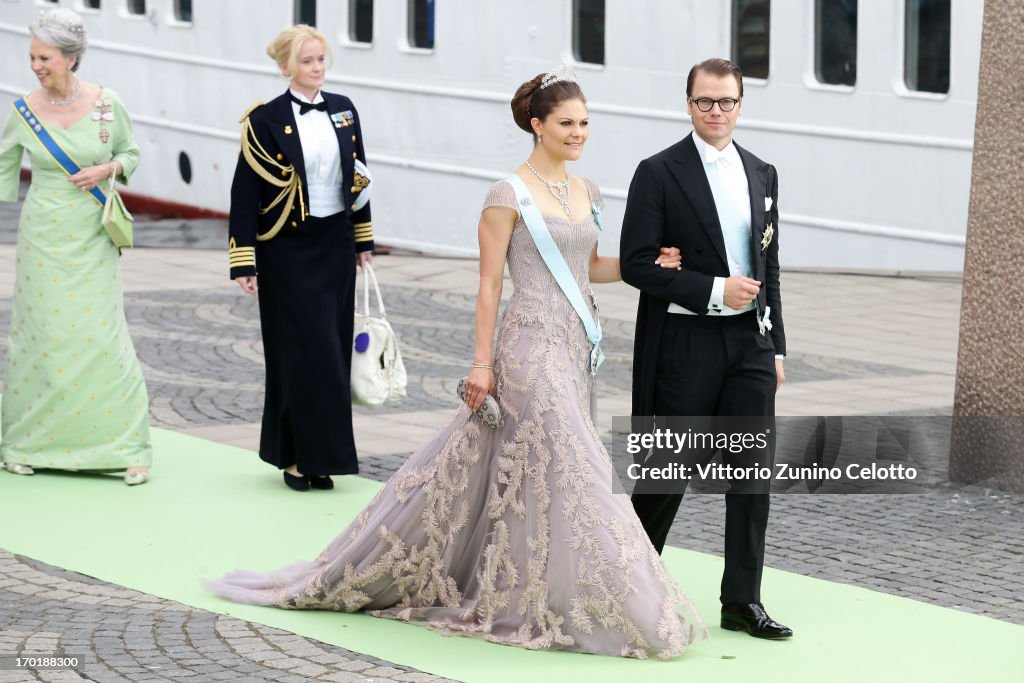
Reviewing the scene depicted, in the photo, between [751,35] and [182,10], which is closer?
[751,35]

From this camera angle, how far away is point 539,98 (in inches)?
236

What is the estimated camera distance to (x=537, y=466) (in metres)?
5.91

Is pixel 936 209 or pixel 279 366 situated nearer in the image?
pixel 279 366

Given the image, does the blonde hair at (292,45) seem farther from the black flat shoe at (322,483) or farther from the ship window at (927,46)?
the ship window at (927,46)

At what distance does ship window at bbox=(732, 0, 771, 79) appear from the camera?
16734 mm

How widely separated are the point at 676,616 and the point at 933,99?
1053cm

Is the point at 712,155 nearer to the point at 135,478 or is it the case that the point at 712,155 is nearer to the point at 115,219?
the point at 115,219

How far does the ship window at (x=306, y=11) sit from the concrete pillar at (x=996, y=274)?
13.3 metres

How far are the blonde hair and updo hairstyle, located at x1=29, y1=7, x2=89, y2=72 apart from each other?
2.81 feet

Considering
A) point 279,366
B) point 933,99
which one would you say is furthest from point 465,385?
point 933,99

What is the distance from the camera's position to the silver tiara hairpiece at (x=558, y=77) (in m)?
6.01

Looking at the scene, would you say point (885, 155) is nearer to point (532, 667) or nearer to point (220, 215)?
point (220, 215)

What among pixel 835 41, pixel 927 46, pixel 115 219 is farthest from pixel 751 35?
pixel 115 219

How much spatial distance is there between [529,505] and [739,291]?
911 mm
